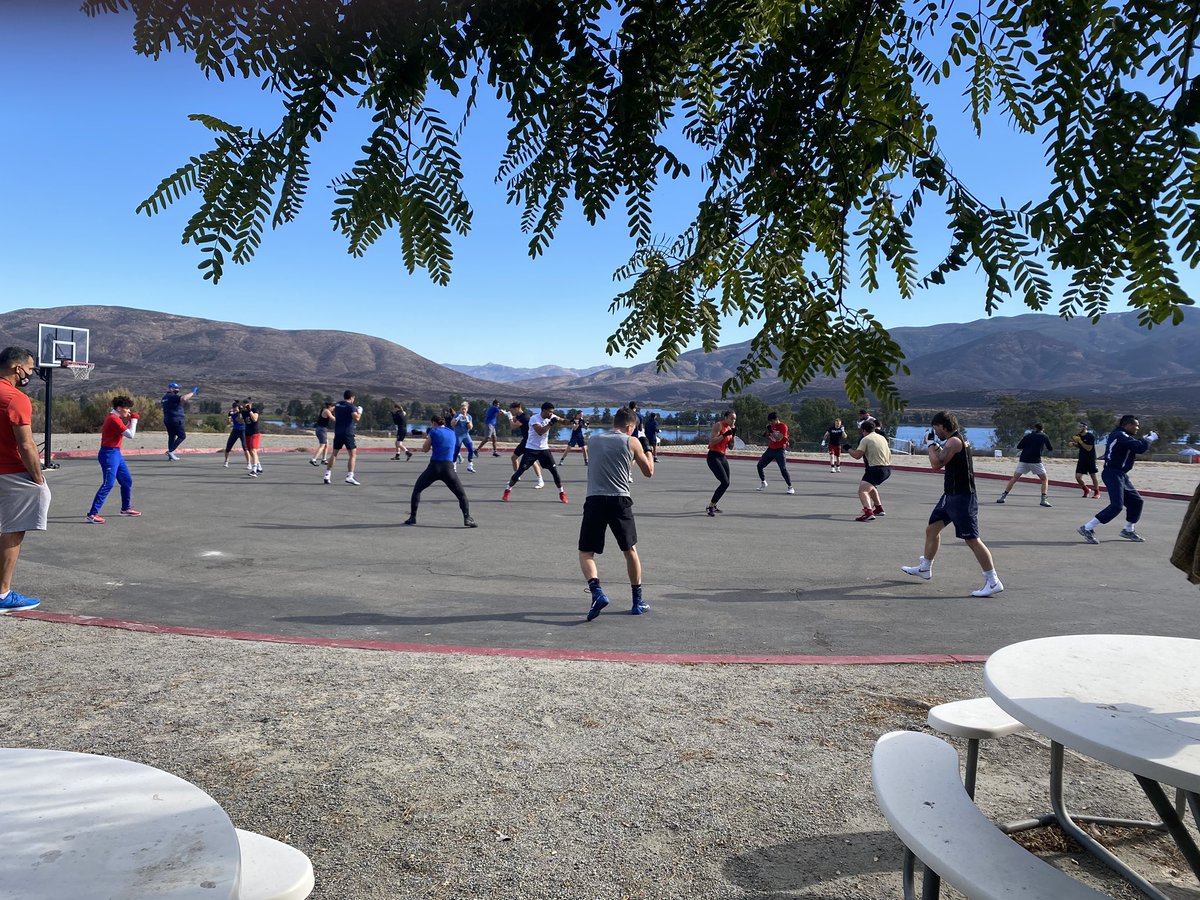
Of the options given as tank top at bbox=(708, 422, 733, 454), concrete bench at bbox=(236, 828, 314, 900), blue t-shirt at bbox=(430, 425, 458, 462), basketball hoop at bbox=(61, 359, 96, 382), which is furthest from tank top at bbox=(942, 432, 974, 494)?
basketball hoop at bbox=(61, 359, 96, 382)

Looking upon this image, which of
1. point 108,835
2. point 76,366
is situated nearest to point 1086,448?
point 108,835

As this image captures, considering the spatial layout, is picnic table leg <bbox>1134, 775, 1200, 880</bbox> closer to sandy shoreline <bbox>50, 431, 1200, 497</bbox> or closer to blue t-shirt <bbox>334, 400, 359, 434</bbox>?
blue t-shirt <bbox>334, 400, 359, 434</bbox>

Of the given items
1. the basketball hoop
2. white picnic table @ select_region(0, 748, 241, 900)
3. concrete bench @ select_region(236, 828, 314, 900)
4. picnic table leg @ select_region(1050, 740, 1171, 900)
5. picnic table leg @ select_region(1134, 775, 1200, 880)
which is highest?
the basketball hoop

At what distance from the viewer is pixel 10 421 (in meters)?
6.50

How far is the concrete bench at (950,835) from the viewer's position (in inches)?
92.2

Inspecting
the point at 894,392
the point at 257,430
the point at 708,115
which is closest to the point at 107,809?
the point at 894,392

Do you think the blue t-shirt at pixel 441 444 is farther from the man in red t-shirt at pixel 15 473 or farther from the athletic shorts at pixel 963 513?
Answer: the athletic shorts at pixel 963 513

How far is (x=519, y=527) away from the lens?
12.7m

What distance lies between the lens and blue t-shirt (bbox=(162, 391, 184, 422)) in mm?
20922

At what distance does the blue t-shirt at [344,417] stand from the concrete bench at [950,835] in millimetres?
16109

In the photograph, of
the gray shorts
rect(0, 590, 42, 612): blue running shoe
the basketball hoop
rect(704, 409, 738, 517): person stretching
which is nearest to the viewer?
the gray shorts

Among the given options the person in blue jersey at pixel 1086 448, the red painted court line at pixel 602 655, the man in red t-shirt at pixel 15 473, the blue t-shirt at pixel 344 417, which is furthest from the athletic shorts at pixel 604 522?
the person in blue jersey at pixel 1086 448

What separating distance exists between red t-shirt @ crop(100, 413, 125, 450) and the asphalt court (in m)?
1.27

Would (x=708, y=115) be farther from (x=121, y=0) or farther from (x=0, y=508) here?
(x=0, y=508)
